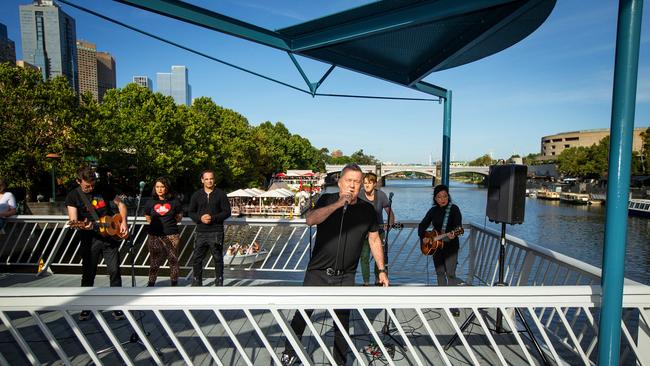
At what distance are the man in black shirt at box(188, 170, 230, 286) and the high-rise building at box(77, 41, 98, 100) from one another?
22199 centimetres

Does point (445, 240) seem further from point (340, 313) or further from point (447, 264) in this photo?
point (340, 313)

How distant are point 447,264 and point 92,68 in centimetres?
23489

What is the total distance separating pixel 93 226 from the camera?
4.09m

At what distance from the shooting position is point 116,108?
96.0 ft

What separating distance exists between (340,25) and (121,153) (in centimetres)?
2996

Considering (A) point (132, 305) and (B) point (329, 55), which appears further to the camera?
(B) point (329, 55)

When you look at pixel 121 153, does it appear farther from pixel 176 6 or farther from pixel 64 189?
pixel 176 6

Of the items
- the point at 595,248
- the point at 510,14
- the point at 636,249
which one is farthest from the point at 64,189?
the point at 636,249

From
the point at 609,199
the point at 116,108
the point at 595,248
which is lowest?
the point at 595,248

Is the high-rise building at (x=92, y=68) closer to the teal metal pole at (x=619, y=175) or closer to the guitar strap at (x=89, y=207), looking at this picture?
the guitar strap at (x=89, y=207)

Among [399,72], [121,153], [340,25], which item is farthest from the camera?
[121,153]

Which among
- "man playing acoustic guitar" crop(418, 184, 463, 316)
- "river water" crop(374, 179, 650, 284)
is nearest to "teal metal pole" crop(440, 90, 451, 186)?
"man playing acoustic guitar" crop(418, 184, 463, 316)

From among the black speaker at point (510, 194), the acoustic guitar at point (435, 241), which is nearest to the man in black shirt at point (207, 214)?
the acoustic guitar at point (435, 241)

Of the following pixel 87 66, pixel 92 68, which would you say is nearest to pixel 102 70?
pixel 92 68
